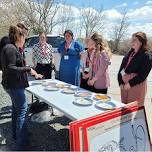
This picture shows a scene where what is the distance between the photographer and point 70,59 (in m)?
5.60

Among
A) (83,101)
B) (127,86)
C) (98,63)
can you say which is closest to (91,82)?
(98,63)

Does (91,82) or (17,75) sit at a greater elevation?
(17,75)

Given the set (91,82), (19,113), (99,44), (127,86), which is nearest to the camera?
(19,113)

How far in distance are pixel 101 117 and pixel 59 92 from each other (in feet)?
4.96

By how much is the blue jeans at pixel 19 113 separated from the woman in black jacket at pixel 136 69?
1.44 meters

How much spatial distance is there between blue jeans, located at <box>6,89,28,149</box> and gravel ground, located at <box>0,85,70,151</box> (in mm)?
207

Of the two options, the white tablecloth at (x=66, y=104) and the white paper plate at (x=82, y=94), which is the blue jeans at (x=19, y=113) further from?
the white paper plate at (x=82, y=94)

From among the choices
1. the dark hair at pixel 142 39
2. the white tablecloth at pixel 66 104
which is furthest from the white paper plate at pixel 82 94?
the dark hair at pixel 142 39

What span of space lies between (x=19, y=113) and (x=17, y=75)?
1.75ft

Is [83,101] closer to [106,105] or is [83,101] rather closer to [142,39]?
[106,105]

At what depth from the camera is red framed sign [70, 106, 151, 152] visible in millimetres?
2832

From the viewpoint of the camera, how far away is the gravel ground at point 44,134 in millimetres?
4355

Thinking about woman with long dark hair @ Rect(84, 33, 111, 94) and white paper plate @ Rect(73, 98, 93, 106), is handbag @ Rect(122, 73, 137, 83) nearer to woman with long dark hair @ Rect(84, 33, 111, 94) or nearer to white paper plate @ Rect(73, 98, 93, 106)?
woman with long dark hair @ Rect(84, 33, 111, 94)

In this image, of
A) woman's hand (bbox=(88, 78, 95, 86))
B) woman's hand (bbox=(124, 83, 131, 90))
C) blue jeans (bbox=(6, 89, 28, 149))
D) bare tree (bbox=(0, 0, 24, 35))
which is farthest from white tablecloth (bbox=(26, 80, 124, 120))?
bare tree (bbox=(0, 0, 24, 35))
